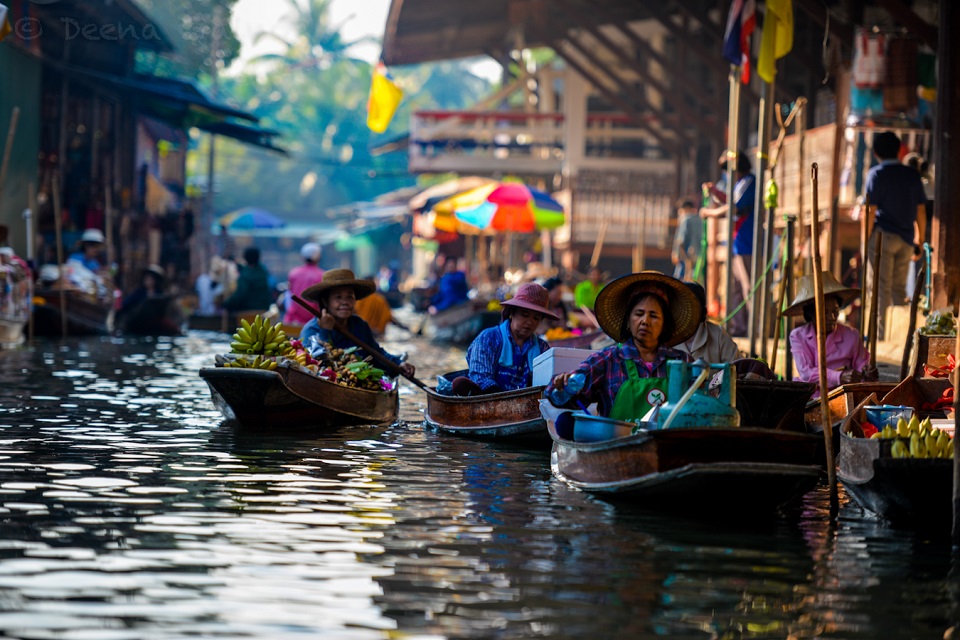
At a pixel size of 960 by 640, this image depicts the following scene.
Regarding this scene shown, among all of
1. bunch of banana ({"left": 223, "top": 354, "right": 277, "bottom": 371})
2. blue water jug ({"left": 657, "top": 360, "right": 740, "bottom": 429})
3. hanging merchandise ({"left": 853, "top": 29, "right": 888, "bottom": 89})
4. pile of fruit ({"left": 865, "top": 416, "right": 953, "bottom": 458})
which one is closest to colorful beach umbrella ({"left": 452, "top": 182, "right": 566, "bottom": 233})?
hanging merchandise ({"left": 853, "top": 29, "right": 888, "bottom": 89})

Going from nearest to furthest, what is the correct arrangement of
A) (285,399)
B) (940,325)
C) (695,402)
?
(695,402) → (940,325) → (285,399)

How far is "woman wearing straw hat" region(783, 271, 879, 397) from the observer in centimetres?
938

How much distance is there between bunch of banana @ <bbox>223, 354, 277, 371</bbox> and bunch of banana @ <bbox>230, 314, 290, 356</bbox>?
0.18 m

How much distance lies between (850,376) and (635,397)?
94.6 inches

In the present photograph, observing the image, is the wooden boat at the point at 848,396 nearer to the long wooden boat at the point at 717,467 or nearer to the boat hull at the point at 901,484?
the boat hull at the point at 901,484

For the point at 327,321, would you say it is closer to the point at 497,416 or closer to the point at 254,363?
the point at 254,363

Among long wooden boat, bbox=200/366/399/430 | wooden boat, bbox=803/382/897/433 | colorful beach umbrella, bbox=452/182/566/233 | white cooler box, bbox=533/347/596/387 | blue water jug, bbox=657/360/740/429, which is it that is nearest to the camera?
blue water jug, bbox=657/360/740/429

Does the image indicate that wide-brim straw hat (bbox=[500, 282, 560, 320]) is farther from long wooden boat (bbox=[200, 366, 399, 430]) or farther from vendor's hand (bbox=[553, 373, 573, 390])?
vendor's hand (bbox=[553, 373, 573, 390])

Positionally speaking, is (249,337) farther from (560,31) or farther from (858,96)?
(560,31)

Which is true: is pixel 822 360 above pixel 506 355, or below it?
above

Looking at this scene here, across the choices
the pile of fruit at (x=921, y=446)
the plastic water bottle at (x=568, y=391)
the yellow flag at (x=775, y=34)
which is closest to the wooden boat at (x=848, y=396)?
the plastic water bottle at (x=568, y=391)

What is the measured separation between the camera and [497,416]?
32.3ft

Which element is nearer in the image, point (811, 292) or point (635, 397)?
point (635, 397)

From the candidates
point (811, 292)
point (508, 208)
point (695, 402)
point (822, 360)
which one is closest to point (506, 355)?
point (811, 292)
